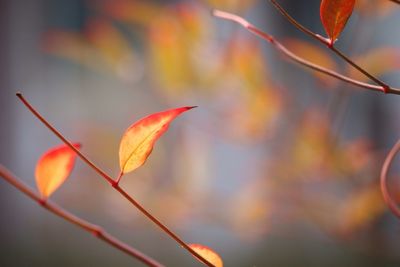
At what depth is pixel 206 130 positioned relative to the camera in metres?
1.24

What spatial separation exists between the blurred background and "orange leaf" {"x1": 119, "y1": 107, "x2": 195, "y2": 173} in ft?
1.36

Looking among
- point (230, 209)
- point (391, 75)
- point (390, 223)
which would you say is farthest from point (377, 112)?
point (230, 209)

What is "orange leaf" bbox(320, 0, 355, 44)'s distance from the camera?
30cm

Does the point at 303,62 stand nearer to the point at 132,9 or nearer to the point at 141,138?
the point at 141,138

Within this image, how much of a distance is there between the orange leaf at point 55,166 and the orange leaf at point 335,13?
14 centimetres

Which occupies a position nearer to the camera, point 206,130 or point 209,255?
point 209,255

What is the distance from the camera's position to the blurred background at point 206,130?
83 cm

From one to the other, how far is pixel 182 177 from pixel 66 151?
866 mm

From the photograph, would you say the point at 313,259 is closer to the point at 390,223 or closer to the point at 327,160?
the point at 390,223

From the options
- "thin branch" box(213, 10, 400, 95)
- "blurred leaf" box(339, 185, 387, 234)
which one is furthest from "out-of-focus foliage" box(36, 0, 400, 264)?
"thin branch" box(213, 10, 400, 95)

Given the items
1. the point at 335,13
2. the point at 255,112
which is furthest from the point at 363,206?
the point at 335,13

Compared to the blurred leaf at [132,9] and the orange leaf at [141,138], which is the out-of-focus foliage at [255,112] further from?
the orange leaf at [141,138]

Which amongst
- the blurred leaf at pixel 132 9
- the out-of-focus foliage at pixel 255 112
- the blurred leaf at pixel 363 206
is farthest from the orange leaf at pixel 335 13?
the blurred leaf at pixel 132 9

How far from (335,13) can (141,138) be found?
115 mm
